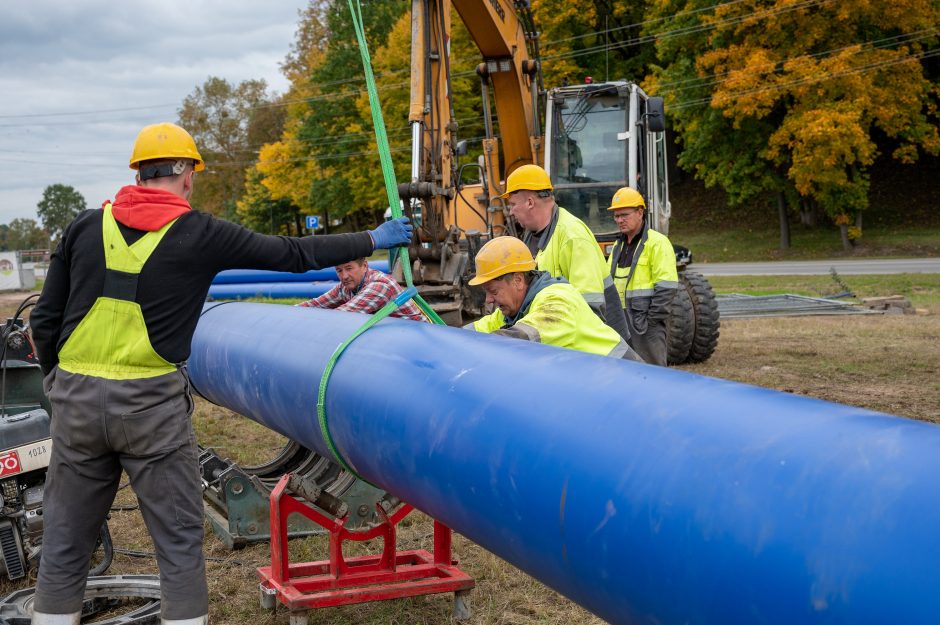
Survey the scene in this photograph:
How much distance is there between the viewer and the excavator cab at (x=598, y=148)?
10.4m

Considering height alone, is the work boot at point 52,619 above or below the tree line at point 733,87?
below

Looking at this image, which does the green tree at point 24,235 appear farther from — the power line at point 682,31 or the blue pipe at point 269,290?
the blue pipe at point 269,290

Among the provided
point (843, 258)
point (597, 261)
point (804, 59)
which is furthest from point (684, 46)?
point (597, 261)

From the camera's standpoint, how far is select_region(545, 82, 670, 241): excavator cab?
10391 mm

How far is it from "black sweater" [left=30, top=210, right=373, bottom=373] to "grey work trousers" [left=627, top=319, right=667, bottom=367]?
4.30 m

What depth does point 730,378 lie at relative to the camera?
9.74 m

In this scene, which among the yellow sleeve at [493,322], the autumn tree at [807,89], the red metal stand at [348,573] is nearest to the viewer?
the red metal stand at [348,573]

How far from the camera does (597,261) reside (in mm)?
5609

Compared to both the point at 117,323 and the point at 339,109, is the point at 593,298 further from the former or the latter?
the point at 339,109

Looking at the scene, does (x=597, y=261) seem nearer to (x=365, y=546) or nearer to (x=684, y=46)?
(x=365, y=546)

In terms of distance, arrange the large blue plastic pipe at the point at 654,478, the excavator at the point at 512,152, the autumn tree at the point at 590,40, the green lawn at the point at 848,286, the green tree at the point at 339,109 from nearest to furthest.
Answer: the large blue plastic pipe at the point at 654,478 → the excavator at the point at 512,152 → the green lawn at the point at 848,286 → the autumn tree at the point at 590,40 → the green tree at the point at 339,109

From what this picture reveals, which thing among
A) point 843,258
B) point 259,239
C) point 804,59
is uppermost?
point 804,59

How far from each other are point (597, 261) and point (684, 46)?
88.5 feet

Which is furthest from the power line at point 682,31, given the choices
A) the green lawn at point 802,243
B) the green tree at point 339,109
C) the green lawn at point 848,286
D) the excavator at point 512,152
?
the green tree at point 339,109
